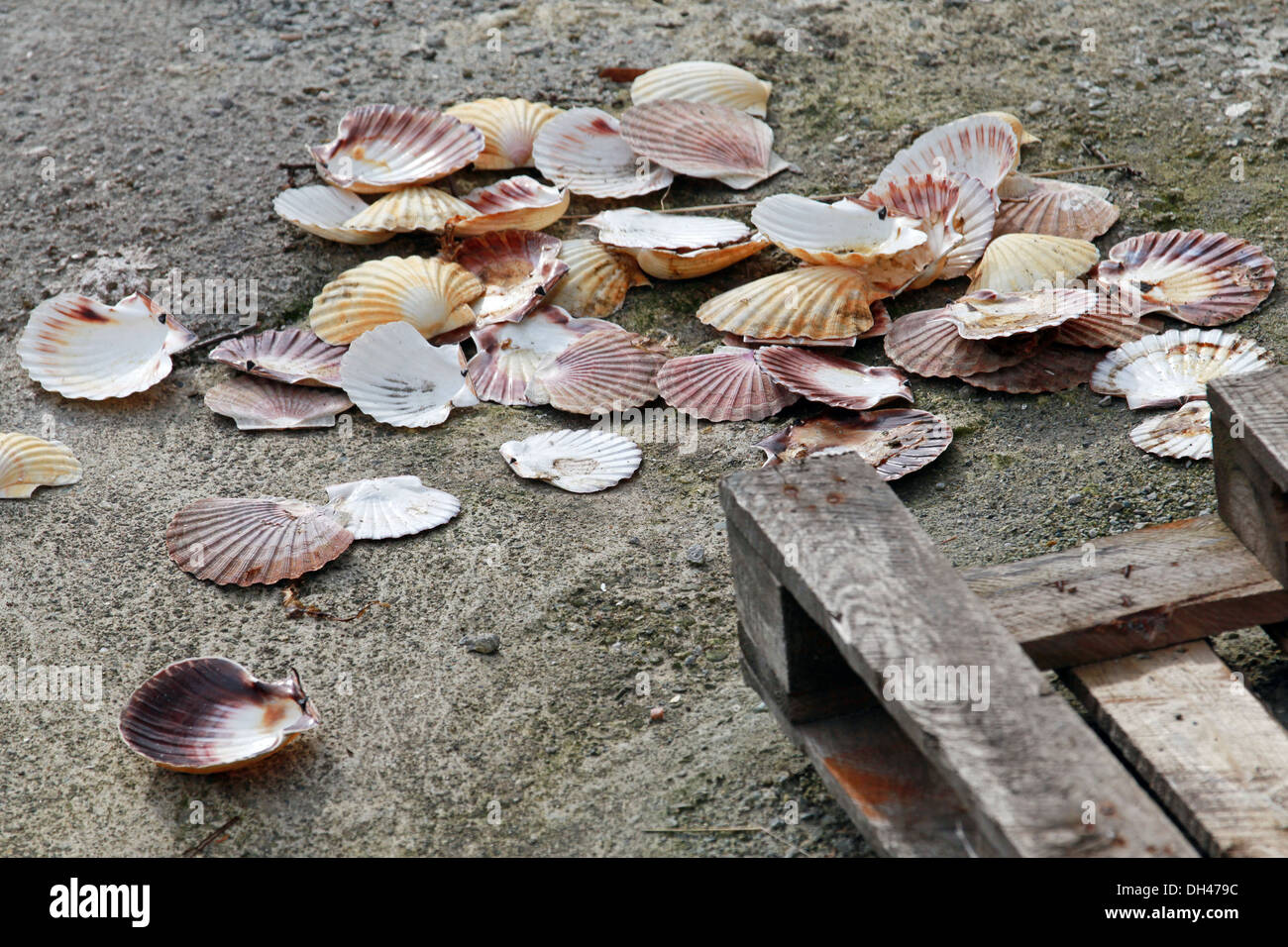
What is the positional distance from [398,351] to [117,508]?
2.28 ft

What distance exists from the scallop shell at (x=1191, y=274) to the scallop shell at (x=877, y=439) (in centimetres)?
65

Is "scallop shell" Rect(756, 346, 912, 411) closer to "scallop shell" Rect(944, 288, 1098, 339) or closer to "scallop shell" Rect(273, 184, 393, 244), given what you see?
"scallop shell" Rect(944, 288, 1098, 339)

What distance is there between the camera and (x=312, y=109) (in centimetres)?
362

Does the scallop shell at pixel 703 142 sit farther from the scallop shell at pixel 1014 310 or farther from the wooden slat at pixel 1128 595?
the wooden slat at pixel 1128 595

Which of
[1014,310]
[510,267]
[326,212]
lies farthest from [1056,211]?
[326,212]

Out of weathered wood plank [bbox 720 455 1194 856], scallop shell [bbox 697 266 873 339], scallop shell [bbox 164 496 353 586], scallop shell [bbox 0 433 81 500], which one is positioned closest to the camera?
weathered wood plank [bbox 720 455 1194 856]

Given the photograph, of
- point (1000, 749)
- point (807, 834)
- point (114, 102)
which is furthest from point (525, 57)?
point (1000, 749)

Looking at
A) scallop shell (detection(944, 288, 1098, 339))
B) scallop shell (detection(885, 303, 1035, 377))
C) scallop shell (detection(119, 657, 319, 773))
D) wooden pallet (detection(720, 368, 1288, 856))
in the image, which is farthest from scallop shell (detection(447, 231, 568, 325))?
wooden pallet (detection(720, 368, 1288, 856))

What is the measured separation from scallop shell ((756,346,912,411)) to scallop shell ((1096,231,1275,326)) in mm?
607

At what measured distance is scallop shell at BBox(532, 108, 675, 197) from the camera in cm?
331

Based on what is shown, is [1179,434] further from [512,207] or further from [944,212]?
[512,207]
